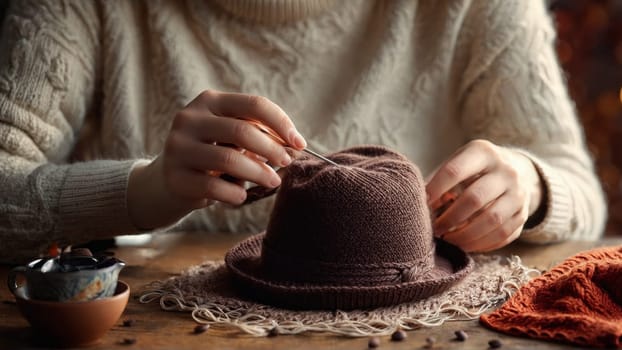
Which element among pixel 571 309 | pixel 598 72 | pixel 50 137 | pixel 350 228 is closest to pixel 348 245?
pixel 350 228

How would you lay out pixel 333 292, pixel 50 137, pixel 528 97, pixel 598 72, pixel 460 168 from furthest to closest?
1. pixel 598 72
2. pixel 528 97
3. pixel 50 137
4. pixel 460 168
5. pixel 333 292

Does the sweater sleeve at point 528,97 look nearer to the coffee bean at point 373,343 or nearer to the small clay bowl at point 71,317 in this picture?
the coffee bean at point 373,343

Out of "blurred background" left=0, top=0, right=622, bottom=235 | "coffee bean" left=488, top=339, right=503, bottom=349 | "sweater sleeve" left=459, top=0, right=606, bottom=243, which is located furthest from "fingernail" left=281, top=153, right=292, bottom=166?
"blurred background" left=0, top=0, right=622, bottom=235

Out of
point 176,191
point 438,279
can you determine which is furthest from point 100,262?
point 438,279

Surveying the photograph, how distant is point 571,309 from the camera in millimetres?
742

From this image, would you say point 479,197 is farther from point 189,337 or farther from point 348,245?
point 189,337

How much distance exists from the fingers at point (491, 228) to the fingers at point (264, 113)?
0.28 metres

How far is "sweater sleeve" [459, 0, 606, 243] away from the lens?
128 cm

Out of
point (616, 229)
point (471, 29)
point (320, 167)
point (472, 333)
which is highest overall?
point (471, 29)

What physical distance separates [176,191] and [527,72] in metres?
0.70

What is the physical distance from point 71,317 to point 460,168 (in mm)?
521

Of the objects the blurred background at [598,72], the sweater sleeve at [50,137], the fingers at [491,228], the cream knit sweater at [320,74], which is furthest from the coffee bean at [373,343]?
the blurred background at [598,72]

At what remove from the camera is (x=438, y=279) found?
811 mm

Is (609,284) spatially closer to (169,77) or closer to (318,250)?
(318,250)
